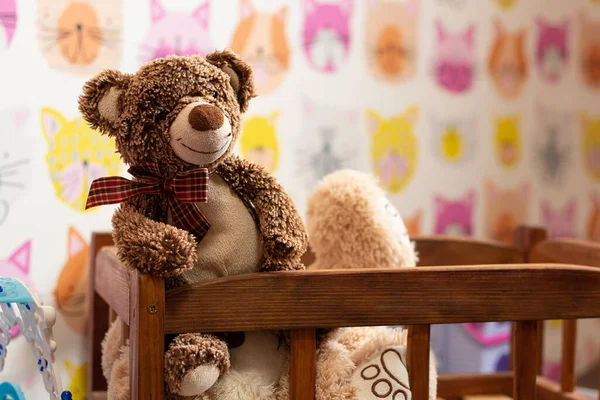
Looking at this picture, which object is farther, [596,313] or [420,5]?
[420,5]

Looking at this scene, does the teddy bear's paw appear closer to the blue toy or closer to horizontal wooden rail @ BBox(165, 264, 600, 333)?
horizontal wooden rail @ BBox(165, 264, 600, 333)

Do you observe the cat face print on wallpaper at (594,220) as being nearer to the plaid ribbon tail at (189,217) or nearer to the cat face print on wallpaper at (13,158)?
the plaid ribbon tail at (189,217)

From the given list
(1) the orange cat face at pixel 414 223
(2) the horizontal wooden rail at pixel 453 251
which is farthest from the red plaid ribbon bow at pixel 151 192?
(1) the orange cat face at pixel 414 223

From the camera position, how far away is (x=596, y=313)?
1.01 meters

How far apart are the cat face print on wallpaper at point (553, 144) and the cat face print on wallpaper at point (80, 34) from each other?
1048 mm

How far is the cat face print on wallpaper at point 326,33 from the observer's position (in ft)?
5.14

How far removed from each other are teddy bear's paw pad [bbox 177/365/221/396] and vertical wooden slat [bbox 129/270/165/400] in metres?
0.03

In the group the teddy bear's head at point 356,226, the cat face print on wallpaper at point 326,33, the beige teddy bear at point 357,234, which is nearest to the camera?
the beige teddy bear at point 357,234

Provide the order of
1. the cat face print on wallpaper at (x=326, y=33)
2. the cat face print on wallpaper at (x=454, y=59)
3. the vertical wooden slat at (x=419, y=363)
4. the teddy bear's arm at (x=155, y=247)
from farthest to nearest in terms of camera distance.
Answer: the cat face print on wallpaper at (x=454, y=59) < the cat face print on wallpaper at (x=326, y=33) < the vertical wooden slat at (x=419, y=363) < the teddy bear's arm at (x=155, y=247)

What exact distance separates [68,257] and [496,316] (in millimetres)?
860

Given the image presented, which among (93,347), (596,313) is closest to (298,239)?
(596,313)

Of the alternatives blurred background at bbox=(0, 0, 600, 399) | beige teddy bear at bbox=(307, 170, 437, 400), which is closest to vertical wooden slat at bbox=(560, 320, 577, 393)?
blurred background at bbox=(0, 0, 600, 399)

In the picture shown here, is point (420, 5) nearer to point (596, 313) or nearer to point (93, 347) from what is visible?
point (596, 313)

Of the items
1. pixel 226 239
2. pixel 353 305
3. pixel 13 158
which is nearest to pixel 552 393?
pixel 353 305
